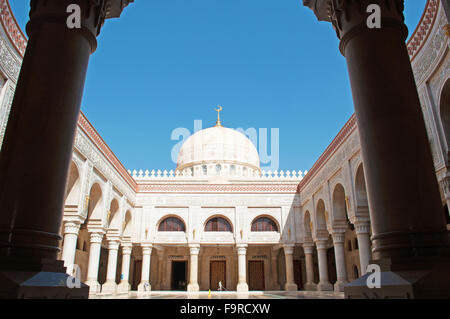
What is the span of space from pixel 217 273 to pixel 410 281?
67.2 ft

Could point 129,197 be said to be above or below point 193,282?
above

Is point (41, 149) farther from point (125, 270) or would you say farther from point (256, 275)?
point (256, 275)

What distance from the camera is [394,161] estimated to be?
327 cm

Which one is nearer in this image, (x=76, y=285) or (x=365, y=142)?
(x=76, y=285)

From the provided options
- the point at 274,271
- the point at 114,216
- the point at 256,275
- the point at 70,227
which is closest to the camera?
the point at 70,227

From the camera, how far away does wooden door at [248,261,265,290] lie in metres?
21.8

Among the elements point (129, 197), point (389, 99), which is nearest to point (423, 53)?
point (389, 99)

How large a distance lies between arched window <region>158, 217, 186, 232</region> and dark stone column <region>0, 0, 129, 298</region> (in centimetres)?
1704

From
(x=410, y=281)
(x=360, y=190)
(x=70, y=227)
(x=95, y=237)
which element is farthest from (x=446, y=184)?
(x=95, y=237)

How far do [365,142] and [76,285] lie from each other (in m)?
3.01

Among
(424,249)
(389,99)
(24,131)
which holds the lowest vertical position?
(424,249)

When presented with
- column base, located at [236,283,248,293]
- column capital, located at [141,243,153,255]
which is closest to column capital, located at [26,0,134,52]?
column capital, located at [141,243,153,255]

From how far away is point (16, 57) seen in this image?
8469 mm
